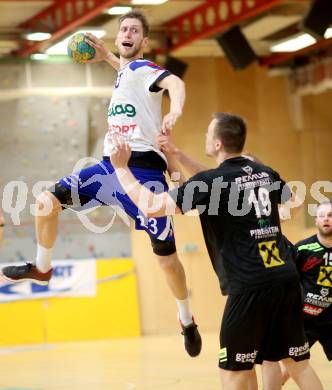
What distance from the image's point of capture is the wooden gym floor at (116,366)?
1042 centimetres

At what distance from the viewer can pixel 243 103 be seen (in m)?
18.5

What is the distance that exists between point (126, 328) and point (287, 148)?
16.7 ft

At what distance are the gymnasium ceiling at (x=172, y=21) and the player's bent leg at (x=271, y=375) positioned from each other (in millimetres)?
7779

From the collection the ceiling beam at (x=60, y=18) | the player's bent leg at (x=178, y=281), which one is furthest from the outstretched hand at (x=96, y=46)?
the ceiling beam at (x=60, y=18)

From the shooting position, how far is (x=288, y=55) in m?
18.0

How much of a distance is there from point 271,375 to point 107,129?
9.40m

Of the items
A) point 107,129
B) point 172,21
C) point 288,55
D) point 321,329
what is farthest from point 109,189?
point 288,55

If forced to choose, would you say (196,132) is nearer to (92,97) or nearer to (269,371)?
(92,97)

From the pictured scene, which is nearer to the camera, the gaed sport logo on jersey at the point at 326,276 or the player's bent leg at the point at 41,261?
the player's bent leg at the point at 41,261

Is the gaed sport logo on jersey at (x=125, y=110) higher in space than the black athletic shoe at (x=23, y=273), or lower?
higher

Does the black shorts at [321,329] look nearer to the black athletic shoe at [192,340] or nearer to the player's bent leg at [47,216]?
the black athletic shoe at [192,340]

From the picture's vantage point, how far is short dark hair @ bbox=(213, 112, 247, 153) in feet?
19.4

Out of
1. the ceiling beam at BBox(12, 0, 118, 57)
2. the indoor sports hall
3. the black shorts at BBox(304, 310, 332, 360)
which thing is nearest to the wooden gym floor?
the indoor sports hall

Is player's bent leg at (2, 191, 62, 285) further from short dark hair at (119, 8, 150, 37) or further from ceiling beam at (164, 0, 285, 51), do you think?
ceiling beam at (164, 0, 285, 51)
